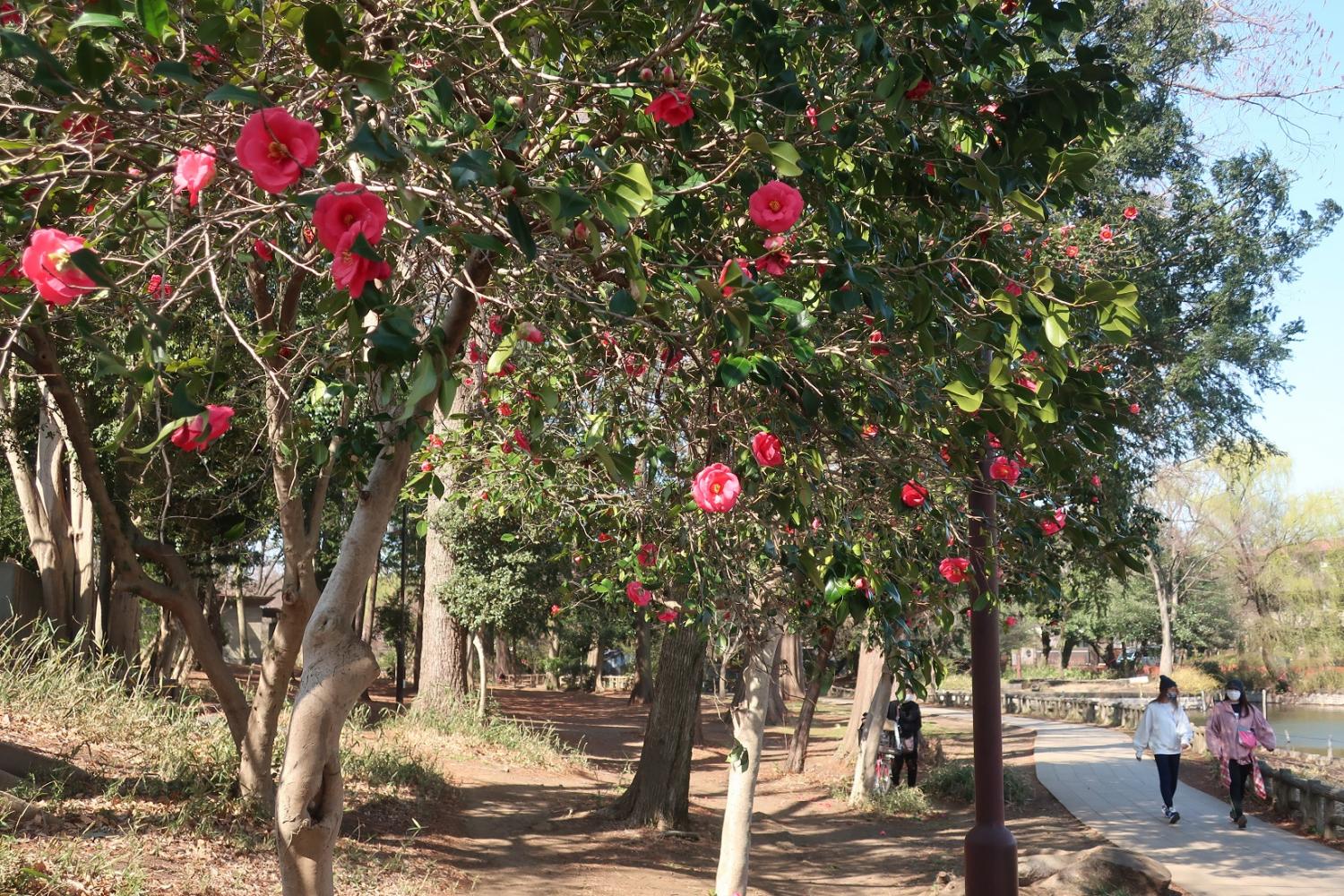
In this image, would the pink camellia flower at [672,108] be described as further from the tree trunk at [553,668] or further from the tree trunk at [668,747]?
the tree trunk at [553,668]

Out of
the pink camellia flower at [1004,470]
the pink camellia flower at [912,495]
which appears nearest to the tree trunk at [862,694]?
the pink camellia flower at [1004,470]

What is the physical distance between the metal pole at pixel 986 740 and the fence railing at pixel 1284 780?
352cm

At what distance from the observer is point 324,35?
8.43 ft

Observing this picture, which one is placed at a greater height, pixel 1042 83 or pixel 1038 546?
pixel 1042 83

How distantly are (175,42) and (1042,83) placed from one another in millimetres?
3187

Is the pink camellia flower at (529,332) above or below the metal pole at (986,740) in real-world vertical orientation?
above

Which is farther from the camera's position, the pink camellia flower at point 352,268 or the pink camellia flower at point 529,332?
the pink camellia flower at point 529,332

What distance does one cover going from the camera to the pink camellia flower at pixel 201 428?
3148mm

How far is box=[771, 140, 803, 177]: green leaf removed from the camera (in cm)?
310

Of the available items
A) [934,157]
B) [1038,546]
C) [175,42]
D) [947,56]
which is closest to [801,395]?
[934,157]

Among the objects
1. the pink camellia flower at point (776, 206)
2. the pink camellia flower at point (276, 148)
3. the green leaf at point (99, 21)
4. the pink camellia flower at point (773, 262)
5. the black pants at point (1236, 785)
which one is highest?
the green leaf at point (99, 21)

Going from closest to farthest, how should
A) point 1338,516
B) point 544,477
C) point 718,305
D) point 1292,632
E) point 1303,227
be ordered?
point 718,305 → point 544,477 → point 1303,227 → point 1292,632 → point 1338,516

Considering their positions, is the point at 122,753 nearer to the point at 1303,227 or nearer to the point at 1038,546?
the point at 1038,546

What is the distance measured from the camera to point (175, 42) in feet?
13.5
